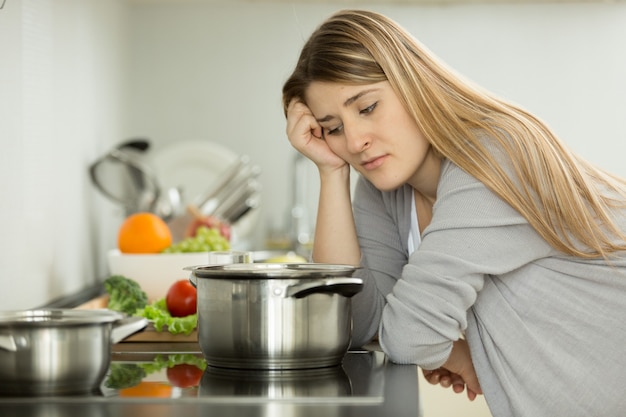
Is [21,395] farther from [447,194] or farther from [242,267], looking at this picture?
[447,194]

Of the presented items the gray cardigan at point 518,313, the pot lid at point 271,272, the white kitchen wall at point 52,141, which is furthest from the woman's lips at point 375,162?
the white kitchen wall at point 52,141

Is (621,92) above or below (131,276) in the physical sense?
above

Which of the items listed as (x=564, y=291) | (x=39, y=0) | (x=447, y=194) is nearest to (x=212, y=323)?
(x=447, y=194)

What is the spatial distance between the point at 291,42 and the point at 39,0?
160cm

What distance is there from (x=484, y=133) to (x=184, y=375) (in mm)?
603

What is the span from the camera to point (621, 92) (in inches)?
143

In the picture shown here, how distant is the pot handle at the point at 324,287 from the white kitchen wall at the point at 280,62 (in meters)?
2.42

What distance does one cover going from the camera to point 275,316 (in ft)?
4.03

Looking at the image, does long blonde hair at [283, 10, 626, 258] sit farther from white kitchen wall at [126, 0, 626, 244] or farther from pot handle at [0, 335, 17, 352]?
white kitchen wall at [126, 0, 626, 244]

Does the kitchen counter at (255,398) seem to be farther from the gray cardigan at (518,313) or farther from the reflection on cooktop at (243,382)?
the gray cardigan at (518,313)

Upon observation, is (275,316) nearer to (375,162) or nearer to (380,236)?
(375,162)

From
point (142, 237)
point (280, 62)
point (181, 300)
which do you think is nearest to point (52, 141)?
point (142, 237)

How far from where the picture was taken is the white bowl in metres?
2.27

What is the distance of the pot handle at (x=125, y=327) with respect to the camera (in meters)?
1.16
